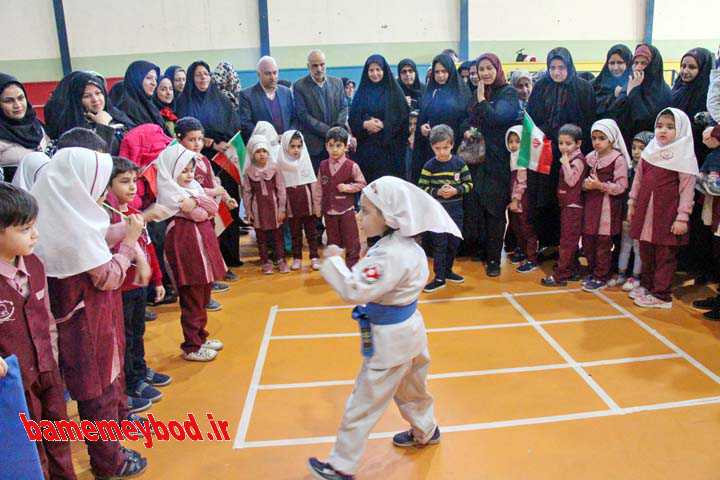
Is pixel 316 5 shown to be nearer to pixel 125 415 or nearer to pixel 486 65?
pixel 486 65

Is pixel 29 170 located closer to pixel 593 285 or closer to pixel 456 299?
pixel 456 299

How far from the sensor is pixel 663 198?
480 cm

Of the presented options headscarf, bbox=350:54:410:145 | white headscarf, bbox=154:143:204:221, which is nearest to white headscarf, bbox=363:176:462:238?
white headscarf, bbox=154:143:204:221

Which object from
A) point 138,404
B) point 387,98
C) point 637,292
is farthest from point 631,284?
point 138,404

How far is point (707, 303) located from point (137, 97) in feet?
17.6

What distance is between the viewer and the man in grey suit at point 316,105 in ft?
21.5

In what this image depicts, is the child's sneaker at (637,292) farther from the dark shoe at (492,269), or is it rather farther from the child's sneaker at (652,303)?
the dark shoe at (492,269)

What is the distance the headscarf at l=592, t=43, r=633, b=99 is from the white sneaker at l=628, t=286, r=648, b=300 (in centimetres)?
208

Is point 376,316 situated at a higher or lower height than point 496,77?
lower

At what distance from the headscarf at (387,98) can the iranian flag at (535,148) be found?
143cm

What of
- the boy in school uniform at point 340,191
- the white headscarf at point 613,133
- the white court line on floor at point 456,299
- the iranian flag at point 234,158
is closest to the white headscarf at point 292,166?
the boy in school uniform at point 340,191

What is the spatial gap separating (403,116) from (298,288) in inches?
89.3

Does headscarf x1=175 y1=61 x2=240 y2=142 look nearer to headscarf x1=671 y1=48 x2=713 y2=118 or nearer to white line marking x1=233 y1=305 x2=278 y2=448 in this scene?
white line marking x1=233 y1=305 x2=278 y2=448

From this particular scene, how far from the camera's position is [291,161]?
6105 millimetres
